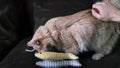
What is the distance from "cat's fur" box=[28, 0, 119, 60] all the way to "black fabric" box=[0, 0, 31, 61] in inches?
17.5

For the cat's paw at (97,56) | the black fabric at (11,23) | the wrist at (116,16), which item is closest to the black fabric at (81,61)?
the cat's paw at (97,56)

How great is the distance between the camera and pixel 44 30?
1.46 metres

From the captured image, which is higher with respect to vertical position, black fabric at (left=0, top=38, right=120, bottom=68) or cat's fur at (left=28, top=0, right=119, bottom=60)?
cat's fur at (left=28, top=0, right=119, bottom=60)

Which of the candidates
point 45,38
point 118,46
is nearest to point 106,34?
point 118,46

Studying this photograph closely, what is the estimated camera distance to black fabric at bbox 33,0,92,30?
1812 millimetres

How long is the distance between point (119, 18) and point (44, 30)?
1.47ft

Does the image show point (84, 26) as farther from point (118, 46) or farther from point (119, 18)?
point (118, 46)

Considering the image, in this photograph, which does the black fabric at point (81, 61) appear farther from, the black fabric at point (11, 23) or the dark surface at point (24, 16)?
the black fabric at point (11, 23)

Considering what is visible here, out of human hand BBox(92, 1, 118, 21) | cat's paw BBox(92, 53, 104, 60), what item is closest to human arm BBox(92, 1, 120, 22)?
human hand BBox(92, 1, 118, 21)

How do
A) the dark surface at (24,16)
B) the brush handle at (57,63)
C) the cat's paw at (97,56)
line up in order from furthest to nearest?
the dark surface at (24,16) < the cat's paw at (97,56) < the brush handle at (57,63)

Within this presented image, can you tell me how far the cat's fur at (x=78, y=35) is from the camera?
1382 millimetres

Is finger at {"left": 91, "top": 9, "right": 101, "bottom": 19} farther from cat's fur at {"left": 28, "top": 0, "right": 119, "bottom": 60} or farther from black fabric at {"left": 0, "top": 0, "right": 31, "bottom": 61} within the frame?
black fabric at {"left": 0, "top": 0, "right": 31, "bottom": 61}

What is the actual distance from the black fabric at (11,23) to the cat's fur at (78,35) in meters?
0.44

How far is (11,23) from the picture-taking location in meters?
1.90
